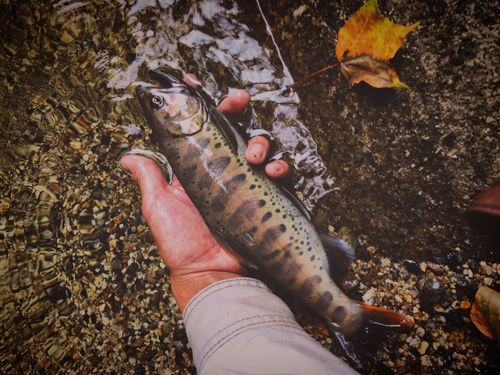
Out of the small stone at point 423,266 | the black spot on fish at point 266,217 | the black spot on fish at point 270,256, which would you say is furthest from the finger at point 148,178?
the small stone at point 423,266

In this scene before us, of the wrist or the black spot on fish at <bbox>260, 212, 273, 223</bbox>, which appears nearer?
the black spot on fish at <bbox>260, 212, 273, 223</bbox>

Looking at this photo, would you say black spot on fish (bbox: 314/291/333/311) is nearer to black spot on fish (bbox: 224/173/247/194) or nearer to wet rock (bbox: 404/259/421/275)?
wet rock (bbox: 404/259/421/275)

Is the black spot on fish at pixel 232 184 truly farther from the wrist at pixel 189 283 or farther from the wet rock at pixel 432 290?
the wet rock at pixel 432 290

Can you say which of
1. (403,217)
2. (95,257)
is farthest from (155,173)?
(403,217)

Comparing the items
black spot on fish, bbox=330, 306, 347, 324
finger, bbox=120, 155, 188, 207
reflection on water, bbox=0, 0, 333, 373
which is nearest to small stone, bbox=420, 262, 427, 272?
black spot on fish, bbox=330, 306, 347, 324

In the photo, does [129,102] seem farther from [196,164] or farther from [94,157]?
[196,164]

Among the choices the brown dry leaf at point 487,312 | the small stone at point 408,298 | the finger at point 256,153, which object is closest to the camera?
the brown dry leaf at point 487,312

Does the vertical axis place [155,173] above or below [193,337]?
above
